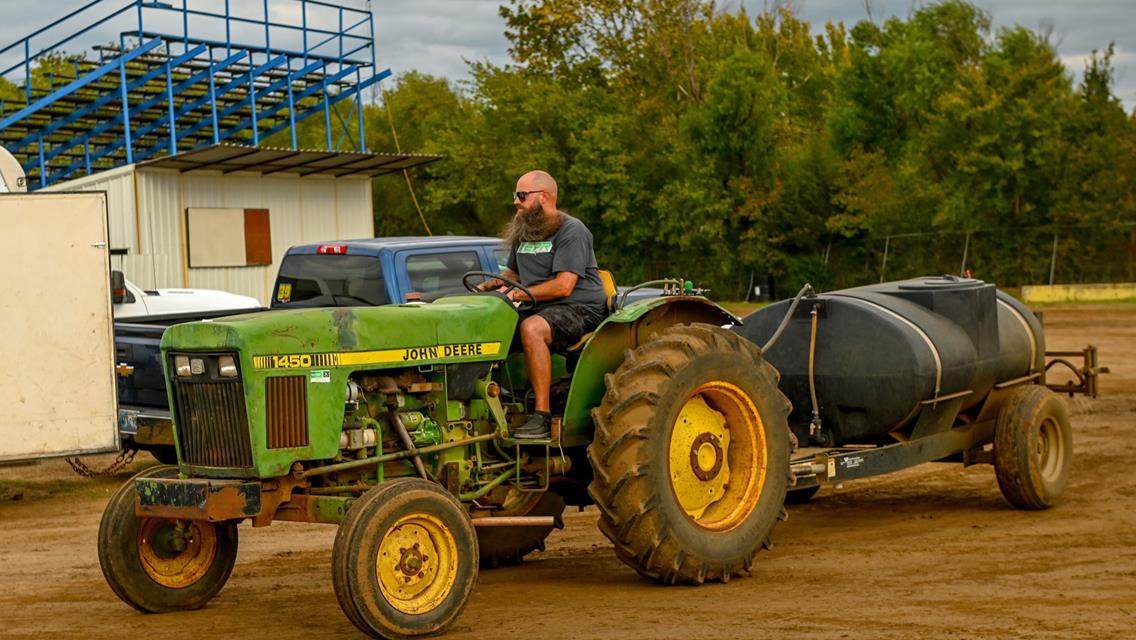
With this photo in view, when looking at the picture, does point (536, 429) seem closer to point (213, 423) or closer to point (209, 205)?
point (213, 423)

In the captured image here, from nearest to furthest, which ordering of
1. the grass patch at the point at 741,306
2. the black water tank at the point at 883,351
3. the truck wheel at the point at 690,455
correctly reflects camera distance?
the truck wheel at the point at 690,455
the black water tank at the point at 883,351
the grass patch at the point at 741,306

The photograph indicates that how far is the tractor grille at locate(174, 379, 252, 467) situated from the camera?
7.02 metres

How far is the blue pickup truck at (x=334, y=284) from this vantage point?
40.4 feet

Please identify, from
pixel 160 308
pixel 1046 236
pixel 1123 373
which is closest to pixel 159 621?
pixel 160 308

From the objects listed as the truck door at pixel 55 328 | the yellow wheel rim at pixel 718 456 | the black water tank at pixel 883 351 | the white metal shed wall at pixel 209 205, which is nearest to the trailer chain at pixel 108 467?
the truck door at pixel 55 328

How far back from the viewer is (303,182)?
27.2 m

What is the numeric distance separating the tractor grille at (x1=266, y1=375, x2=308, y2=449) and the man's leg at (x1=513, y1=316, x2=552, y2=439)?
1.33 m

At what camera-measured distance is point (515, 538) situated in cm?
915

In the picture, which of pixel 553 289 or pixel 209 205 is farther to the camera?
pixel 209 205

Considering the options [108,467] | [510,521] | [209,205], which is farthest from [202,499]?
[209,205]

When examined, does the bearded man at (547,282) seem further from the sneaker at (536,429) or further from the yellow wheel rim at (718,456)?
the yellow wheel rim at (718,456)

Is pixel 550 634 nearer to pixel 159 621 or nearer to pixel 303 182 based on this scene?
pixel 159 621

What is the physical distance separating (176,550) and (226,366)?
121 centimetres

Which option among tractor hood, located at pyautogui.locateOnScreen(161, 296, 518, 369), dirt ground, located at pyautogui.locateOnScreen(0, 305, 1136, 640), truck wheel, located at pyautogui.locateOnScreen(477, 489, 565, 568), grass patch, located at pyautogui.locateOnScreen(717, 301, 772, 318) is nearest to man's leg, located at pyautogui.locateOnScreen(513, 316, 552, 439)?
tractor hood, located at pyautogui.locateOnScreen(161, 296, 518, 369)
